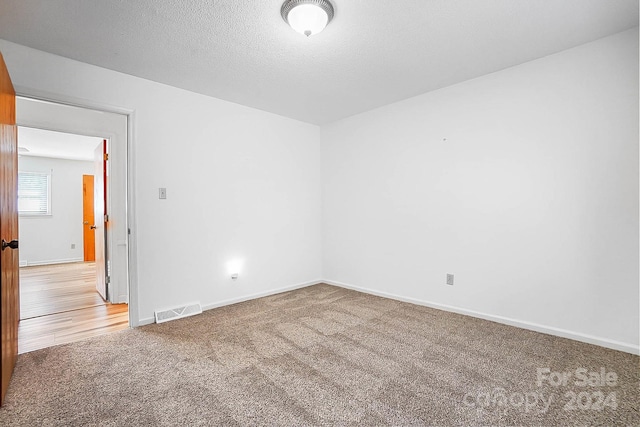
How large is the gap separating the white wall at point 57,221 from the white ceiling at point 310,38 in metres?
6.03

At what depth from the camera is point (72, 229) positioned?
283 inches

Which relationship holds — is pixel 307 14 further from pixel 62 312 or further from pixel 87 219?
pixel 87 219

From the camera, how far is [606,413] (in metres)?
1.64

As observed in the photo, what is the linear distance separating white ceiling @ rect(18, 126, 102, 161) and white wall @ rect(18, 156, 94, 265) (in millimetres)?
268

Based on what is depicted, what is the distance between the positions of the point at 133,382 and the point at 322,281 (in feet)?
10.0

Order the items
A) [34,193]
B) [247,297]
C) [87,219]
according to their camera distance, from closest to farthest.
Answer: [247,297], [34,193], [87,219]

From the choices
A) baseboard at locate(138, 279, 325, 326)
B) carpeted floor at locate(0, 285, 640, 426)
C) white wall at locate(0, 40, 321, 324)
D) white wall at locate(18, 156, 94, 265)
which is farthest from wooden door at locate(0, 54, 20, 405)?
white wall at locate(18, 156, 94, 265)

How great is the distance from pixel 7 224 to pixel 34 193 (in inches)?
260

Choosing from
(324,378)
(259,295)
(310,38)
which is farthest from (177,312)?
(310,38)

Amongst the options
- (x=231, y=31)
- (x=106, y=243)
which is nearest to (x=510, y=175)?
(x=231, y=31)

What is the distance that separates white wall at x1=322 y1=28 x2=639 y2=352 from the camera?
236cm

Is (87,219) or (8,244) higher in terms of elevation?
(87,219)

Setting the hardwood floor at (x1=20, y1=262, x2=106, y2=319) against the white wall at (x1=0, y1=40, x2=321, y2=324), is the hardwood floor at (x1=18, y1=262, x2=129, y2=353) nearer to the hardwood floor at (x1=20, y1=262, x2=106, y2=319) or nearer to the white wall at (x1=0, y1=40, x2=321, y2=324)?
the hardwood floor at (x1=20, y1=262, x2=106, y2=319)

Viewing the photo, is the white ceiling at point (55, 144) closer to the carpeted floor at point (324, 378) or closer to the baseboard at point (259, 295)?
the baseboard at point (259, 295)
